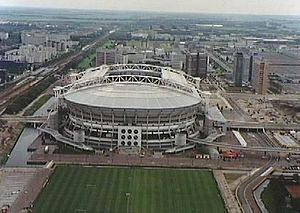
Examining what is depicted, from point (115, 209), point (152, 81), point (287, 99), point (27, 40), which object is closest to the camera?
point (115, 209)

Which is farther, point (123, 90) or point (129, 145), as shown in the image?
point (123, 90)

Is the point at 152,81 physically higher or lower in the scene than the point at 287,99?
higher

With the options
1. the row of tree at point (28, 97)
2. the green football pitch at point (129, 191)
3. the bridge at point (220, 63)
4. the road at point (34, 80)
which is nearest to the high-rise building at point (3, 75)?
the road at point (34, 80)

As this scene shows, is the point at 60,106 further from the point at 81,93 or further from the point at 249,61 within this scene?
the point at 249,61

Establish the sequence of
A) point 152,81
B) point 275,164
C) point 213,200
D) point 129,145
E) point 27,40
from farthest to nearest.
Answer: point 27,40 < point 152,81 < point 129,145 < point 275,164 < point 213,200

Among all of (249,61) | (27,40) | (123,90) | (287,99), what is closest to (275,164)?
(123,90)

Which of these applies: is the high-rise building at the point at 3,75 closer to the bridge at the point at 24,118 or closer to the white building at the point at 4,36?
the bridge at the point at 24,118

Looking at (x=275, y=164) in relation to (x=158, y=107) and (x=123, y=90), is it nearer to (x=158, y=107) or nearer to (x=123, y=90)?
(x=158, y=107)
